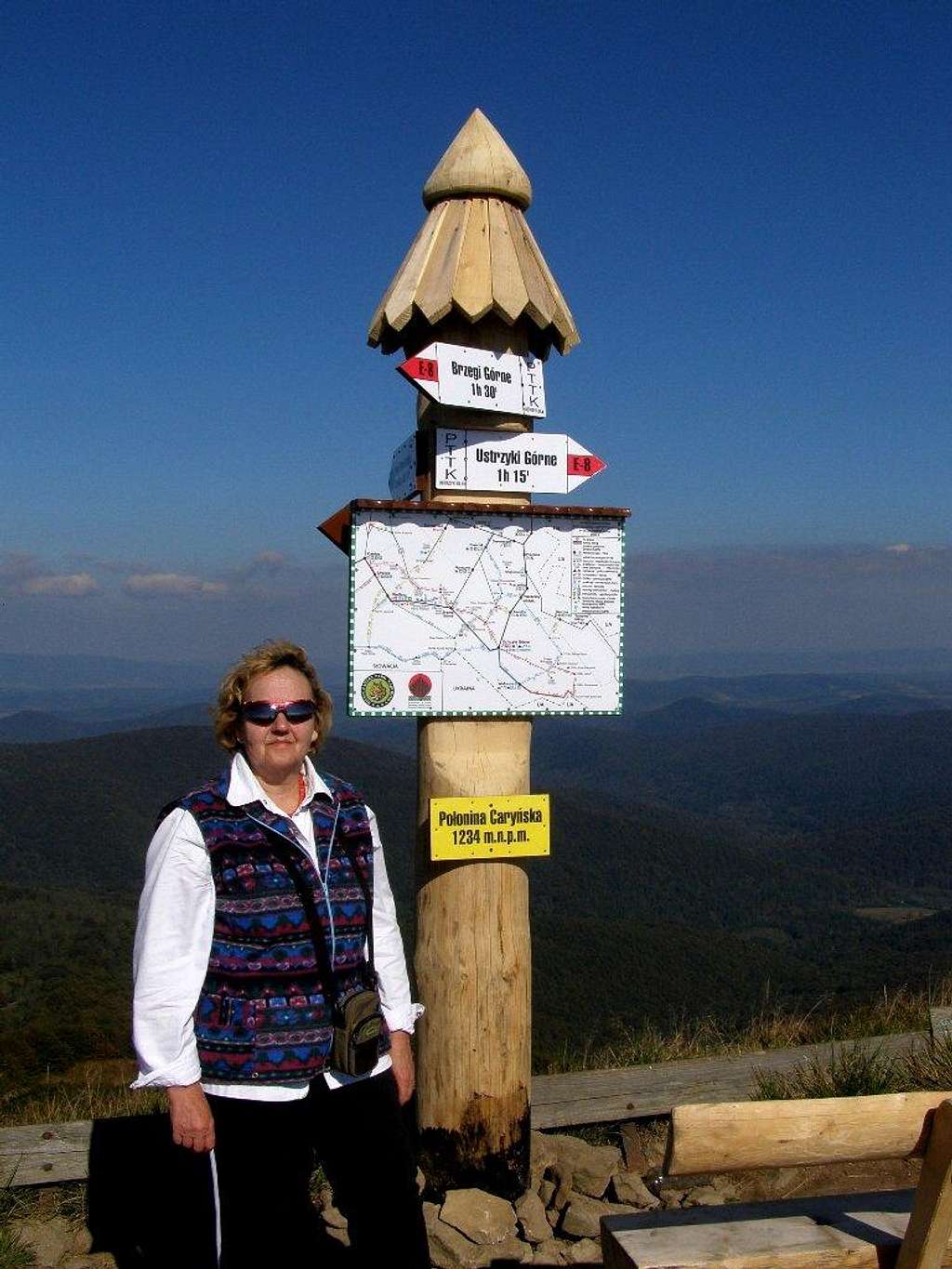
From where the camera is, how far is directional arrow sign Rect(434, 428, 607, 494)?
4773mm

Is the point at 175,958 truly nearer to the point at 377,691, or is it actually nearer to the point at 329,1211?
the point at 377,691

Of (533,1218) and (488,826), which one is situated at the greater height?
(488,826)

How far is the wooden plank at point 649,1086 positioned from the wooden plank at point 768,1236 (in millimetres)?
2436

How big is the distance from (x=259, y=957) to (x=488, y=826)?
Answer: 170 cm

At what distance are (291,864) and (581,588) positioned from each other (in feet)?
6.94

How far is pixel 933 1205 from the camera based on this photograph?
228 cm

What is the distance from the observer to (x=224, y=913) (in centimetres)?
308

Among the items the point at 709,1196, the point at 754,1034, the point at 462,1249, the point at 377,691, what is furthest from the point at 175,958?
the point at 754,1034

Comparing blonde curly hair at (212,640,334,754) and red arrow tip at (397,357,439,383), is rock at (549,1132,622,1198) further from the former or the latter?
red arrow tip at (397,357,439,383)

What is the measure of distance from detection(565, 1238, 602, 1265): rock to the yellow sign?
58.3 inches

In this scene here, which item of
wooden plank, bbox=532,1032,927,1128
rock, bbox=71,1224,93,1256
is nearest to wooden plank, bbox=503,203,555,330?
wooden plank, bbox=532,1032,927,1128

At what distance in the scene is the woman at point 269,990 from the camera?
300cm

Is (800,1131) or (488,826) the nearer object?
(800,1131)

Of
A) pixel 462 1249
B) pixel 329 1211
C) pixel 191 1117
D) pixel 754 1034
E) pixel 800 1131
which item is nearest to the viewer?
pixel 800 1131
